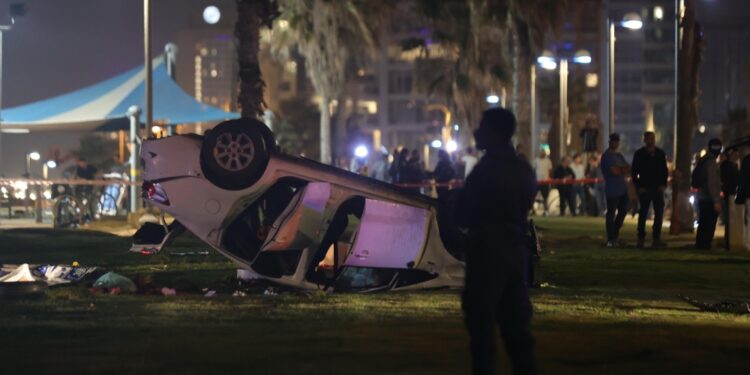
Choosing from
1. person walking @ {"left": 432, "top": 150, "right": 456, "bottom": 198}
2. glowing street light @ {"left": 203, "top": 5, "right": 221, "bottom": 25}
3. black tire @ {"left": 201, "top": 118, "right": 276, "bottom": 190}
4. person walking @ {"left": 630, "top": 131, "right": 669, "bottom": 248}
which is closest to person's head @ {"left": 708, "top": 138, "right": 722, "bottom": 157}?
person walking @ {"left": 630, "top": 131, "right": 669, "bottom": 248}

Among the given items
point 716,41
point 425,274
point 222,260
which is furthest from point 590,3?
point 716,41

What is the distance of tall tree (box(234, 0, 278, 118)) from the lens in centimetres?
2220

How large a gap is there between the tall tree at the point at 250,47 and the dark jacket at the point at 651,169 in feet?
24.6

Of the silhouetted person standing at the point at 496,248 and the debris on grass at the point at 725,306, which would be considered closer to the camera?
the silhouetted person standing at the point at 496,248

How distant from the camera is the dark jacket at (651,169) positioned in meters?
18.7

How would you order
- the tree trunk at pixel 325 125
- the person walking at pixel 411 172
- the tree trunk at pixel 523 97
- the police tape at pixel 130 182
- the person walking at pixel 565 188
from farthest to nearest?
the tree trunk at pixel 325 125 → the tree trunk at pixel 523 97 → the person walking at pixel 565 188 → the person walking at pixel 411 172 → the police tape at pixel 130 182

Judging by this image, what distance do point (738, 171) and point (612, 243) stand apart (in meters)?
2.27

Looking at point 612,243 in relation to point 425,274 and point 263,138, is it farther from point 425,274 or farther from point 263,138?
point 263,138

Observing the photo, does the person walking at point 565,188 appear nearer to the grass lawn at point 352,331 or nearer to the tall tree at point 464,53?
the tall tree at point 464,53

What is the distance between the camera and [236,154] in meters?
11.2

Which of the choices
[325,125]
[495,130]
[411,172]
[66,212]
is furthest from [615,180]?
[325,125]

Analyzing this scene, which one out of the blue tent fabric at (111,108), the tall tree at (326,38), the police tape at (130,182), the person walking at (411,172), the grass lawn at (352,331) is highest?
the tall tree at (326,38)

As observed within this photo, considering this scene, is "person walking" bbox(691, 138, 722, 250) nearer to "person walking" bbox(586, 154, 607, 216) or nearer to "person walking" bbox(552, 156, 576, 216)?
"person walking" bbox(586, 154, 607, 216)

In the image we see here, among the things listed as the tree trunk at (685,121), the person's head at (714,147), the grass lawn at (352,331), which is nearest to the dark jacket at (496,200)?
the grass lawn at (352,331)
